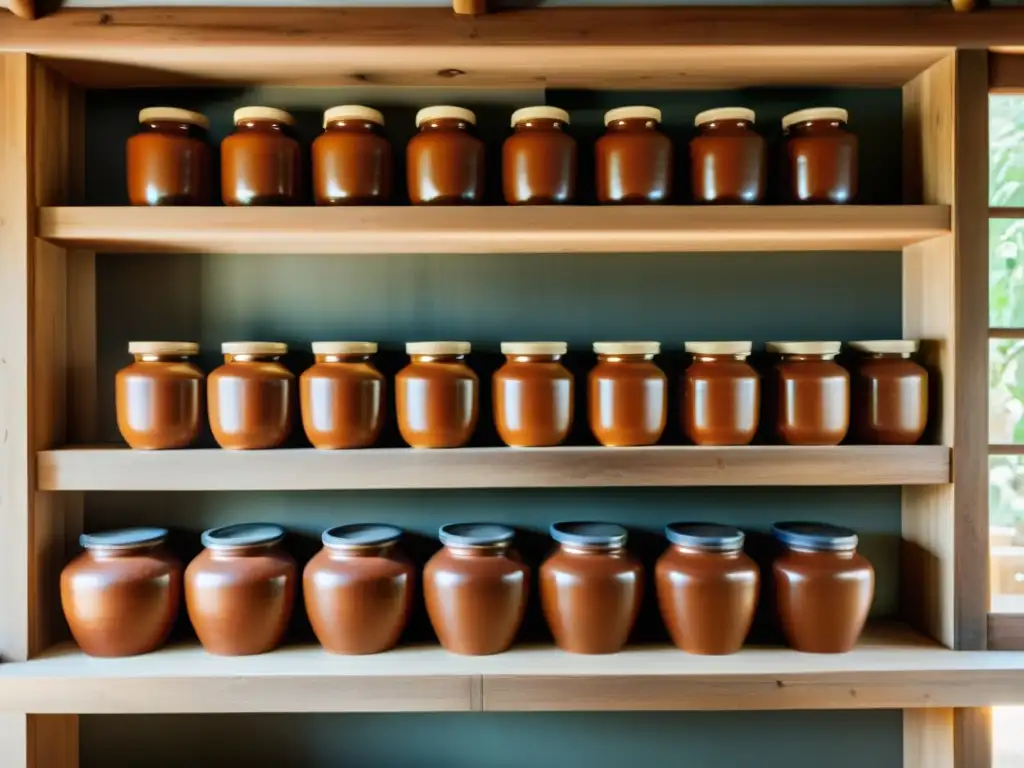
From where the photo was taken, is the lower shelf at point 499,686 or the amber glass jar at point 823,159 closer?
the lower shelf at point 499,686

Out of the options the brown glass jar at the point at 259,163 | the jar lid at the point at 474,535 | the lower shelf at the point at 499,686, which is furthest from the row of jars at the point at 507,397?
the lower shelf at the point at 499,686

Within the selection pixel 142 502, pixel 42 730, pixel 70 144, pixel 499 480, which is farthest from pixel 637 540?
pixel 70 144

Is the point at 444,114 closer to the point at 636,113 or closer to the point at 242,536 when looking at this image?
the point at 636,113

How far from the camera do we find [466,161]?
4.67 feet

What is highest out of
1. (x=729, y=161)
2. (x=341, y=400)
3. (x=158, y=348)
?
(x=729, y=161)

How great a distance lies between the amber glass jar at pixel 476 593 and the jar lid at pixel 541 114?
834 mm

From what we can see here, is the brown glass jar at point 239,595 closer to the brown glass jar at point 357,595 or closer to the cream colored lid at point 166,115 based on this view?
the brown glass jar at point 357,595

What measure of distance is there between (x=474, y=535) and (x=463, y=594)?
118 millimetres

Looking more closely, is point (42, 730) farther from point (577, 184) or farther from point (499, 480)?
point (577, 184)

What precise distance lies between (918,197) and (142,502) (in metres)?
1.81

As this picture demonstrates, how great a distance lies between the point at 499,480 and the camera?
137 cm

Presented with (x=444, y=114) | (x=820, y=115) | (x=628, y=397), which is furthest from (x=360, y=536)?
(x=820, y=115)

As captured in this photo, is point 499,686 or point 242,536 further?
point 242,536

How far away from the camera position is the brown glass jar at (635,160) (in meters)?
1.42
